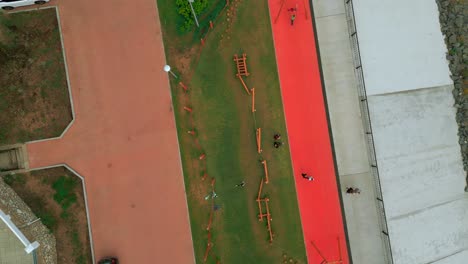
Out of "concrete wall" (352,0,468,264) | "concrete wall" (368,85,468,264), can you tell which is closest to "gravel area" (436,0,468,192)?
"concrete wall" (368,85,468,264)

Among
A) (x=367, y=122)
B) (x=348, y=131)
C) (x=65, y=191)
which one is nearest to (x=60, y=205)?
(x=65, y=191)

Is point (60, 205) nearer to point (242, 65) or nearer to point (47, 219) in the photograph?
point (47, 219)

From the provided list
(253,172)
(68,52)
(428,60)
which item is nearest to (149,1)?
(68,52)

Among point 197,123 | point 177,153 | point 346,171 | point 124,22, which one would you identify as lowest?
point 346,171

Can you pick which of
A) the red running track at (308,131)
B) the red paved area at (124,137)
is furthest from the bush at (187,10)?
the red running track at (308,131)

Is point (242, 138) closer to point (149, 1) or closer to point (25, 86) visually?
point (149, 1)
